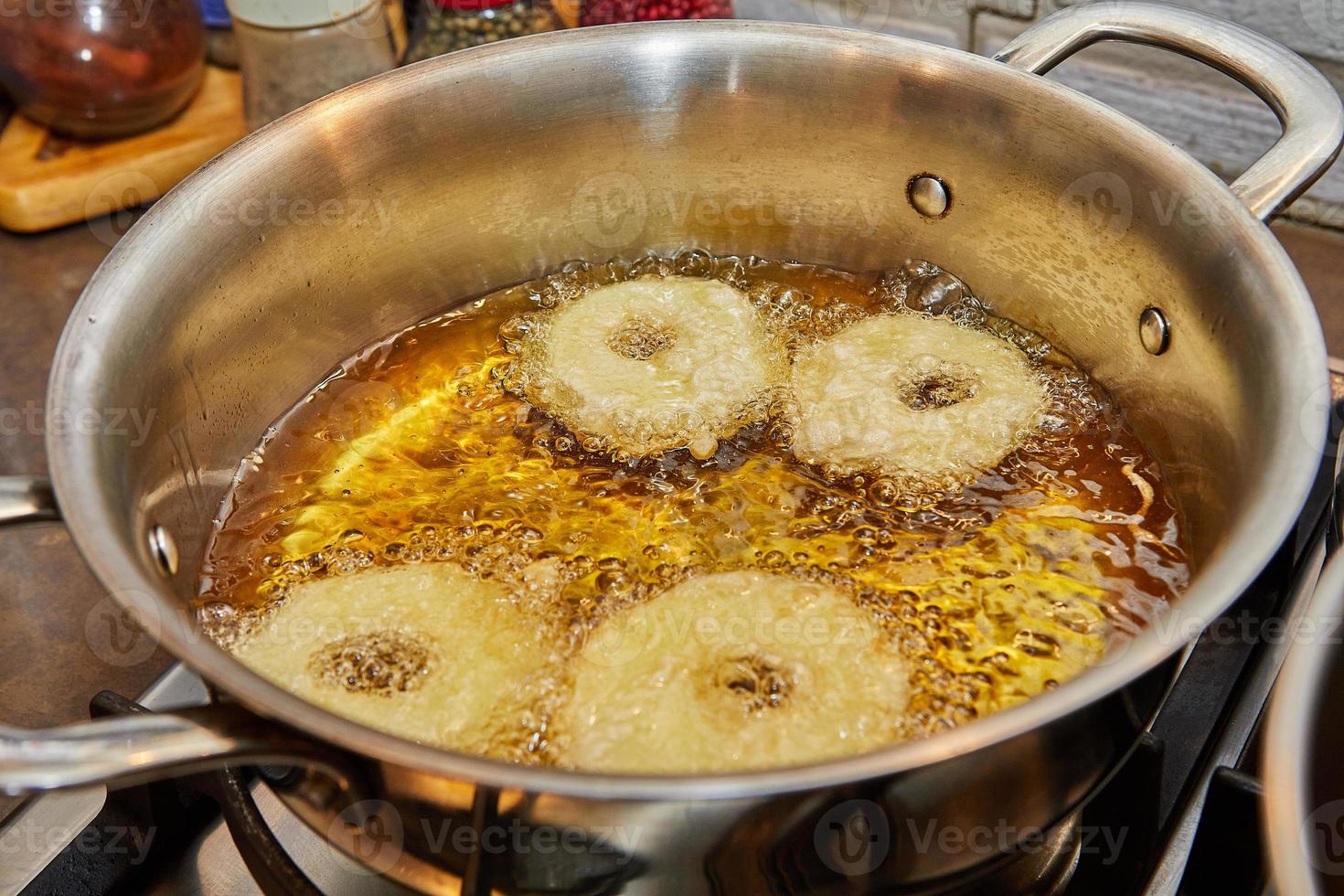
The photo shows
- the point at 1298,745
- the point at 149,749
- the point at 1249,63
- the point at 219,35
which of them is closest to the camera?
the point at 1298,745

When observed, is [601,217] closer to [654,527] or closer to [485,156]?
[485,156]

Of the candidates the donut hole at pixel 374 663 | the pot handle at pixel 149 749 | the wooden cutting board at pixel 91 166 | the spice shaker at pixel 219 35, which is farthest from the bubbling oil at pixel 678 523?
the spice shaker at pixel 219 35

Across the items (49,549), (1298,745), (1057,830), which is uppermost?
(1298,745)

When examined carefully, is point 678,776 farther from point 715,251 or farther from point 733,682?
point 715,251

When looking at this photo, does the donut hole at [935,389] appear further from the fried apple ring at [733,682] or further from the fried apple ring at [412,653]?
the fried apple ring at [412,653]

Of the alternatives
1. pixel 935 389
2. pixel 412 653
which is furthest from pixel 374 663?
pixel 935 389

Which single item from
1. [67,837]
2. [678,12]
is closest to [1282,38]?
[678,12]

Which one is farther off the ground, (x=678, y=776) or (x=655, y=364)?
(x=678, y=776)
